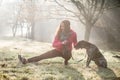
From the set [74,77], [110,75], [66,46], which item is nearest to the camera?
[74,77]

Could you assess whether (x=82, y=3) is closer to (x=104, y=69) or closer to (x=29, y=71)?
(x=104, y=69)

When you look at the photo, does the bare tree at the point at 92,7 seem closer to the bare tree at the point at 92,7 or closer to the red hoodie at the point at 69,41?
the bare tree at the point at 92,7

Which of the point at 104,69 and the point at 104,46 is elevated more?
the point at 104,69

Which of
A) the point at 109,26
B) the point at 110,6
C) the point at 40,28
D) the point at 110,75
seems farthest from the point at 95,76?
the point at 40,28

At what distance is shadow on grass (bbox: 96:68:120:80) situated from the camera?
10.6m

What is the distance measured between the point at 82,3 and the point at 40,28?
46.6 metres

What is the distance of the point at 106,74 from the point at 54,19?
55.7 meters

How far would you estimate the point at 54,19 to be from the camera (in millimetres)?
66562

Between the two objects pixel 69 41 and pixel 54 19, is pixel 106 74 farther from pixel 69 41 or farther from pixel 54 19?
pixel 54 19

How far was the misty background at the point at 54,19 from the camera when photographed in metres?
36.1

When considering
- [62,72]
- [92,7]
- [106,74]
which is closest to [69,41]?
[62,72]

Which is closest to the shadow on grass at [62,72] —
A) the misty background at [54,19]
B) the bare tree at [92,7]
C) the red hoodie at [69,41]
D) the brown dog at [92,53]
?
the red hoodie at [69,41]

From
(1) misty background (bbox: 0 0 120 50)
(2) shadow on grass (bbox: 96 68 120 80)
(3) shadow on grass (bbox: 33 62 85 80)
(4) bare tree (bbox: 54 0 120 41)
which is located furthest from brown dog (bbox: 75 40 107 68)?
(1) misty background (bbox: 0 0 120 50)

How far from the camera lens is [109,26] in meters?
36.9
